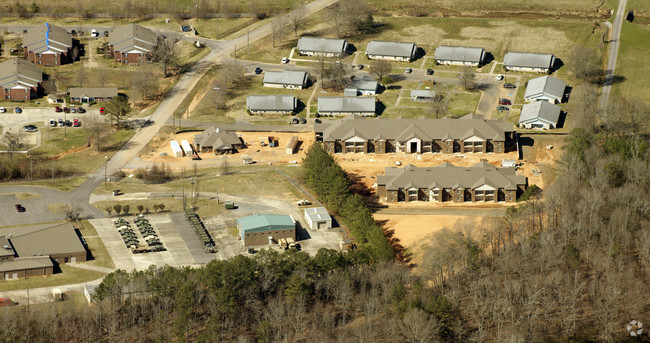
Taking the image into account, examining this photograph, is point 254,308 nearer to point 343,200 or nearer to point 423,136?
point 343,200

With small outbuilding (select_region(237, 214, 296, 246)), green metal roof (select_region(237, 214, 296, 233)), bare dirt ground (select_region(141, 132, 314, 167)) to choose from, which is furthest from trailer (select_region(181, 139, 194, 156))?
small outbuilding (select_region(237, 214, 296, 246))

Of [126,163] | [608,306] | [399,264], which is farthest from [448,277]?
[126,163]

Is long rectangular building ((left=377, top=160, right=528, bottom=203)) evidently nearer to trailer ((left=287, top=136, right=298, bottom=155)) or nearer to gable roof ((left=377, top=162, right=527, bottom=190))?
gable roof ((left=377, top=162, right=527, bottom=190))

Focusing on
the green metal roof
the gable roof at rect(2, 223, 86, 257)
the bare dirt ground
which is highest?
the bare dirt ground

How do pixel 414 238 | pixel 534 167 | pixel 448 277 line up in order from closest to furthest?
pixel 448 277
pixel 414 238
pixel 534 167

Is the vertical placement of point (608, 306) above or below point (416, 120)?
below

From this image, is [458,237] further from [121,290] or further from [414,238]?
[121,290]
